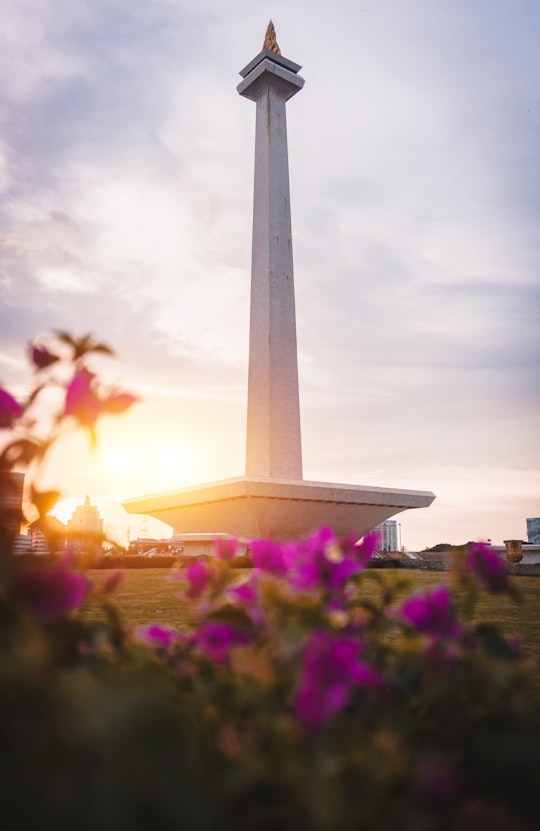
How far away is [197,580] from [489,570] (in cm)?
65

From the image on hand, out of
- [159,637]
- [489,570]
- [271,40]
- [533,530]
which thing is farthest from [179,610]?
[533,530]

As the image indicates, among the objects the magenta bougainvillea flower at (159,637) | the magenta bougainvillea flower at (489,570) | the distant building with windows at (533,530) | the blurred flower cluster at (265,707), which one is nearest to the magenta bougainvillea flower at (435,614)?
the blurred flower cluster at (265,707)

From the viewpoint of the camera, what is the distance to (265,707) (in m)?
1.03

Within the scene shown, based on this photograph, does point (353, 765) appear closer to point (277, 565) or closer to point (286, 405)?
point (277, 565)

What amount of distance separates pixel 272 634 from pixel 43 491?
0.64 m

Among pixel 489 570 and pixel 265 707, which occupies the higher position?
pixel 489 570

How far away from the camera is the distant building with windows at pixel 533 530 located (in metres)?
36.2

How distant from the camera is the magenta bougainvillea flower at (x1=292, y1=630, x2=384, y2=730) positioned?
914mm

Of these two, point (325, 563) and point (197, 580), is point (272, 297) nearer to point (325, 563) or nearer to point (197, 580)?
point (197, 580)

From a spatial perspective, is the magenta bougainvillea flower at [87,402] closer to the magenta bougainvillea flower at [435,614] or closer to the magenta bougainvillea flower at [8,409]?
the magenta bougainvillea flower at [8,409]

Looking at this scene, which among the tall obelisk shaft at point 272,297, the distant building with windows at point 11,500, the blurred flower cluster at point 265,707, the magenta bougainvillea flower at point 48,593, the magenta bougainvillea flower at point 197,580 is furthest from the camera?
the tall obelisk shaft at point 272,297

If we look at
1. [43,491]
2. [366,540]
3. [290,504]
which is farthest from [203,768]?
[290,504]

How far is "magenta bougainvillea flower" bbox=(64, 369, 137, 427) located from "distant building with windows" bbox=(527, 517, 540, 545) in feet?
125

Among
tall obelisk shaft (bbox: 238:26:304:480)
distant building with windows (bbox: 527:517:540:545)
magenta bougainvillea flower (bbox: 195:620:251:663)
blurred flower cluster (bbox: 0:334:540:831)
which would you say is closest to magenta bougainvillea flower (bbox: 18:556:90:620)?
blurred flower cluster (bbox: 0:334:540:831)
